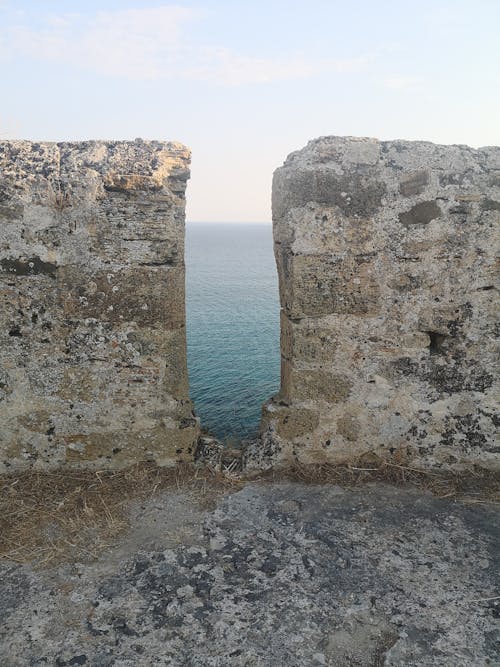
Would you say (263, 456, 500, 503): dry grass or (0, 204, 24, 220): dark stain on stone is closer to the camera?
(0, 204, 24, 220): dark stain on stone

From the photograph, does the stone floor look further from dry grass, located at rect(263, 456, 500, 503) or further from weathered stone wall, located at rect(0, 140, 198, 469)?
weathered stone wall, located at rect(0, 140, 198, 469)

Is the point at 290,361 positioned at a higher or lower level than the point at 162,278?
lower

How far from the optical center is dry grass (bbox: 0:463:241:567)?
310 cm

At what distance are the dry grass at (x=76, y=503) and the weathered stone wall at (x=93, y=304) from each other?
124mm

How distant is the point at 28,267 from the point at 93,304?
49 centimetres

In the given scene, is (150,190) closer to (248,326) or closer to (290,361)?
(290,361)

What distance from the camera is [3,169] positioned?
137 inches

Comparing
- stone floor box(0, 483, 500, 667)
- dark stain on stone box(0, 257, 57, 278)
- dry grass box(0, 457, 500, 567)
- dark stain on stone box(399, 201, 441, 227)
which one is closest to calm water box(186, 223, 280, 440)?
dry grass box(0, 457, 500, 567)

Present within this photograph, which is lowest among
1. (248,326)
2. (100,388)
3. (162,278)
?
(248,326)

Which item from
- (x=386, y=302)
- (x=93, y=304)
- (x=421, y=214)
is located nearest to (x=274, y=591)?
(x=386, y=302)

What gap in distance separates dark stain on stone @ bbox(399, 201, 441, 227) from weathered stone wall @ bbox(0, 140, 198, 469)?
1.53m

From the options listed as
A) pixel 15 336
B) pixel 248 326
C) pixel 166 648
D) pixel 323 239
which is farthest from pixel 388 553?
pixel 248 326

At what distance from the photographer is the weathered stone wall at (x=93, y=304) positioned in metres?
3.51

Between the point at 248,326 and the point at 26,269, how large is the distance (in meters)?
11.2
